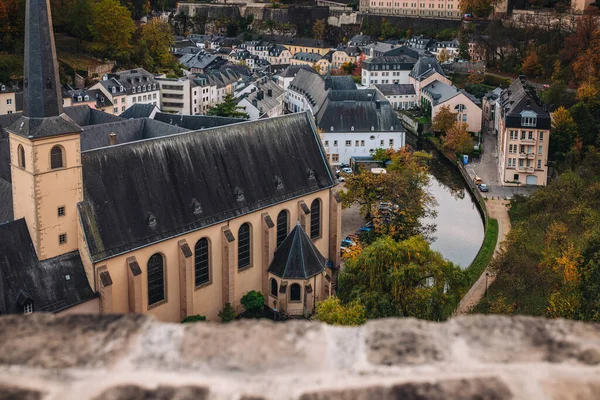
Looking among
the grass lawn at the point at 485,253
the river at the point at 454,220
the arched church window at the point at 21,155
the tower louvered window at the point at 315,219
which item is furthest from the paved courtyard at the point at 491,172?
the arched church window at the point at 21,155

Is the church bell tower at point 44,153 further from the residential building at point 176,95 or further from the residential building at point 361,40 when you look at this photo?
the residential building at point 361,40

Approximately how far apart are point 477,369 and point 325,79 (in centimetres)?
7839

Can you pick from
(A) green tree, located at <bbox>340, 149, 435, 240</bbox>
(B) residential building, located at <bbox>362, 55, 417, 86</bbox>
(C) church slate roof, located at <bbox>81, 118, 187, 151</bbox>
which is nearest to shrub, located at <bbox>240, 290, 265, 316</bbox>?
(A) green tree, located at <bbox>340, 149, 435, 240</bbox>

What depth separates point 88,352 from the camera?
158 inches

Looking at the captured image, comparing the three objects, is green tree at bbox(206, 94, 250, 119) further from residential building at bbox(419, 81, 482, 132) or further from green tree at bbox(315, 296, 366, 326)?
green tree at bbox(315, 296, 366, 326)

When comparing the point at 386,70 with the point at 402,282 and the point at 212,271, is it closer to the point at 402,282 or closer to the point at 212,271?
the point at 212,271

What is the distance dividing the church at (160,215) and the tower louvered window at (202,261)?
5 cm

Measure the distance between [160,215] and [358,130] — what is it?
3545cm

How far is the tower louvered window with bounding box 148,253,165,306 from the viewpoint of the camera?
29188 millimetres

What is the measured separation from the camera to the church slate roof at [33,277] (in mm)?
25375

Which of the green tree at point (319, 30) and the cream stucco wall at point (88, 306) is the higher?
the green tree at point (319, 30)

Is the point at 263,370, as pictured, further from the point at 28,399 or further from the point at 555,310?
the point at 555,310

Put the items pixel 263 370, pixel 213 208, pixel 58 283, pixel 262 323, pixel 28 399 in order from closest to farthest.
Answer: pixel 28 399 → pixel 263 370 → pixel 262 323 → pixel 58 283 → pixel 213 208

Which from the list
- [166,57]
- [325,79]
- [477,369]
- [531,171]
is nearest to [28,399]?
[477,369]
